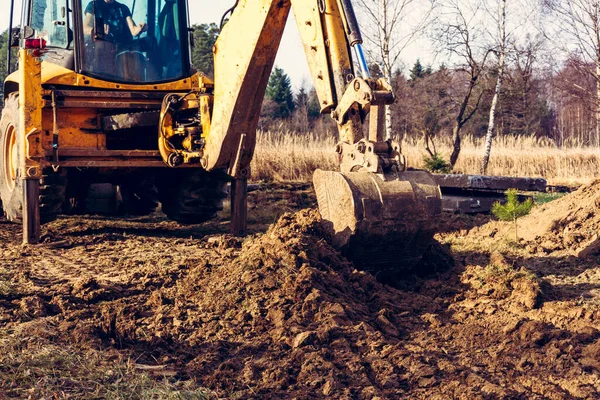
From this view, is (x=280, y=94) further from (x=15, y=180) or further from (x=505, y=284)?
(x=505, y=284)

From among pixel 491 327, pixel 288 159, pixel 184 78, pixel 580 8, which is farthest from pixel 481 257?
pixel 580 8

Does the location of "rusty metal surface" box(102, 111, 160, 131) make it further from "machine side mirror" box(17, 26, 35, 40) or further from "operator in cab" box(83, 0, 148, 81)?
"machine side mirror" box(17, 26, 35, 40)

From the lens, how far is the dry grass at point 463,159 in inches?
603

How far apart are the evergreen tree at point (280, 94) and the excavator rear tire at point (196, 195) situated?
37067 mm

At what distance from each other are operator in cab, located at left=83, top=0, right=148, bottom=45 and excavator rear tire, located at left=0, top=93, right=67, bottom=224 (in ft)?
4.48

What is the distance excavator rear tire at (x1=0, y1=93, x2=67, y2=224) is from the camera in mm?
8000

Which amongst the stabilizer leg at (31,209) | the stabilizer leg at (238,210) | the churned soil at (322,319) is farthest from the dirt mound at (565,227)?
the stabilizer leg at (31,209)

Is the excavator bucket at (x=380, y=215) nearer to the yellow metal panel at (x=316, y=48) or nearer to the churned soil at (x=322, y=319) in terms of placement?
the churned soil at (x=322, y=319)

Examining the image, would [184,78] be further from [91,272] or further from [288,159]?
[288,159]

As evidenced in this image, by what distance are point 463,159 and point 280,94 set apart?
2985cm

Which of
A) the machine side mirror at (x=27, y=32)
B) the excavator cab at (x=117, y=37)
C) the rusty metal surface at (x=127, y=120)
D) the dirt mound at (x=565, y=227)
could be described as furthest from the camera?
the rusty metal surface at (x=127, y=120)

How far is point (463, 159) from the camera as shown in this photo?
1803cm

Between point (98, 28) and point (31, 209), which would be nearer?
point (31, 209)

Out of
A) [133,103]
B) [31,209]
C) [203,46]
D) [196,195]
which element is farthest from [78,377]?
[203,46]
